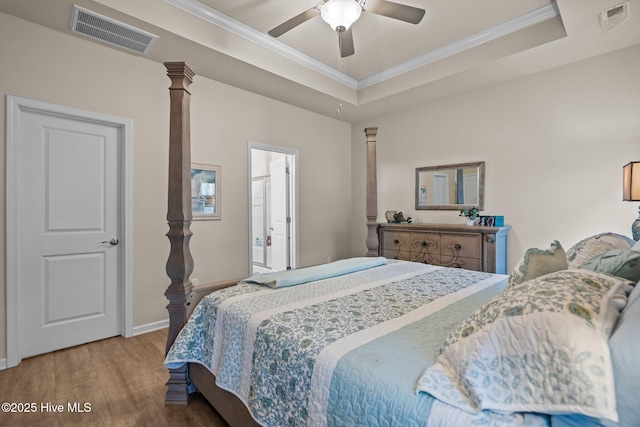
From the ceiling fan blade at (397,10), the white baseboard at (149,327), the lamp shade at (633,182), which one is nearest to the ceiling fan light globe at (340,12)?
the ceiling fan blade at (397,10)

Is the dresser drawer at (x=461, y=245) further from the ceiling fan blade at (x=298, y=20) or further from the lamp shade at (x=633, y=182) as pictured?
the ceiling fan blade at (x=298, y=20)

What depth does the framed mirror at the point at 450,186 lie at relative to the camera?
12.4ft

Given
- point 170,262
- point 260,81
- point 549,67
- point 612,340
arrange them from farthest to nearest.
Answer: point 260,81, point 549,67, point 170,262, point 612,340

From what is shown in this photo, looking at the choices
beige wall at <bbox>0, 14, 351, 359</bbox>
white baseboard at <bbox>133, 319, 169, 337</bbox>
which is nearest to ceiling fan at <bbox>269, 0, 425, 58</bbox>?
beige wall at <bbox>0, 14, 351, 359</bbox>

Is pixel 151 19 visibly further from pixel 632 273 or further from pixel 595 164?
pixel 595 164

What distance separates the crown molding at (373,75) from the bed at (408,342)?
4.07ft

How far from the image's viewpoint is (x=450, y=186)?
4004mm

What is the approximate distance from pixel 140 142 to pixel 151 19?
1106mm

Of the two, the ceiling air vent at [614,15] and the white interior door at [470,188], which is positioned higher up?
the ceiling air vent at [614,15]

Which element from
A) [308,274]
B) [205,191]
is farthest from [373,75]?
[308,274]

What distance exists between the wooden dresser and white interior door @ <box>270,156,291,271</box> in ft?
4.59

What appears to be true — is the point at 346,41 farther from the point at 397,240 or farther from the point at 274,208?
A: the point at 274,208

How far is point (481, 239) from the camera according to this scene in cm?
→ 332

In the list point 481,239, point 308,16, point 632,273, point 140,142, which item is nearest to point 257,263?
point 140,142
